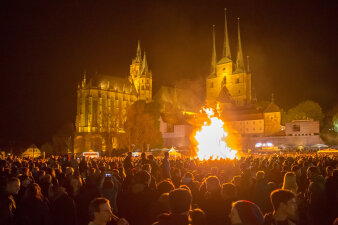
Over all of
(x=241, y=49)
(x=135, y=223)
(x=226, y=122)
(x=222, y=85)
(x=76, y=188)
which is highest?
(x=241, y=49)

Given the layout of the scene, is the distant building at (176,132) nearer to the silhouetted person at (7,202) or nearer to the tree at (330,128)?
the tree at (330,128)

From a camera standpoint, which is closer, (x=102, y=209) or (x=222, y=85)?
(x=102, y=209)

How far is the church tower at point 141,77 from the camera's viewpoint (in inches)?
4921

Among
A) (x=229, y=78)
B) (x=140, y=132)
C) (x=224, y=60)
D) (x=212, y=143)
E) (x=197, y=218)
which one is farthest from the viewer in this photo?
(x=224, y=60)

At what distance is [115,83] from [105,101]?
33.7 feet

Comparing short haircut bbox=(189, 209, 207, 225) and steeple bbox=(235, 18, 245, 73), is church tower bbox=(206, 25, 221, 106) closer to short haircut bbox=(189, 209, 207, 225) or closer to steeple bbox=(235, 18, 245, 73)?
steeple bbox=(235, 18, 245, 73)

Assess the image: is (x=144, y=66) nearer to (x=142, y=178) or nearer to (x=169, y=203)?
(x=142, y=178)

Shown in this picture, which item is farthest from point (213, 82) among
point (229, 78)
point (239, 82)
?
point (239, 82)

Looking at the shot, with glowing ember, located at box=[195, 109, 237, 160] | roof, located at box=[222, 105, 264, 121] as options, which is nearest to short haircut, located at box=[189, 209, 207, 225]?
glowing ember, located at box=[195, 109, 237, 160]

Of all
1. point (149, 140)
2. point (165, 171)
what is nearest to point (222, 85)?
point (149, 140)

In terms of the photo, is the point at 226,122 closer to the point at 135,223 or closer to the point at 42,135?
the point at 42,135

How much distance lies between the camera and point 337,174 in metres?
7.09

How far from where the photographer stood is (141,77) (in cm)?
12562

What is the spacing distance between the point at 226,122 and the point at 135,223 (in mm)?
87093
